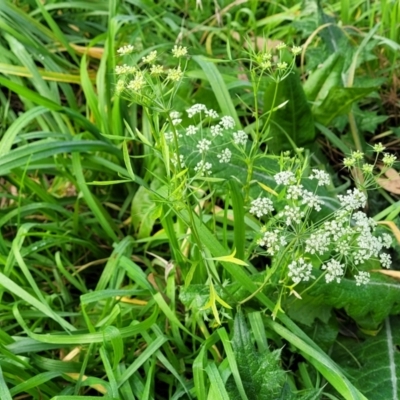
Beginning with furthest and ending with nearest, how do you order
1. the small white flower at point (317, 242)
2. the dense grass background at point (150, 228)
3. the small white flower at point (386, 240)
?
the dense grass background at point (150, 228) → the small white flower at point (386, 240) → the small white flower at point (317, 242)

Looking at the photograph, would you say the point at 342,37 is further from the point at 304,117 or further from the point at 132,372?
the point at 132,372

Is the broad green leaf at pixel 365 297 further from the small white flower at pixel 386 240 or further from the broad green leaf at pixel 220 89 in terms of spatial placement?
the broad green leaf at pixel 220 89

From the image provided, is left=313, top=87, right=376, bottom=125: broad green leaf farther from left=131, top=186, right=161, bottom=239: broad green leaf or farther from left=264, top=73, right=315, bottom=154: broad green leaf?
left=131, top=186, right=161, bottom=239: broad green leaf

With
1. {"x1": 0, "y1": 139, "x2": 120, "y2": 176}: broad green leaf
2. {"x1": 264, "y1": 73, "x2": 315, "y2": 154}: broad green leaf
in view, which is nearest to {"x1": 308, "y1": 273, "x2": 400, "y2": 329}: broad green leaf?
{"x1": 264, "y1": 73, "x2": 315, "y2": 154}: broad green leaf

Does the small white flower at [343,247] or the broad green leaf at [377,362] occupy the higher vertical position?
the small white flower at [343,247]

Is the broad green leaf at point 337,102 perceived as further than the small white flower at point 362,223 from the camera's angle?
Yes

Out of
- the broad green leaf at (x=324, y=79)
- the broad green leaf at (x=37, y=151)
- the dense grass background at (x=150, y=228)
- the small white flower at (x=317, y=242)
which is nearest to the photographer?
the small white flower at (x=317, y=242)

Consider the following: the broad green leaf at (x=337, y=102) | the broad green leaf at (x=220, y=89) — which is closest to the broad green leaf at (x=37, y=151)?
the broad green leaf at (x=220, y=89)

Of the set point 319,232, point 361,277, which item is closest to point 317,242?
point 319,232
